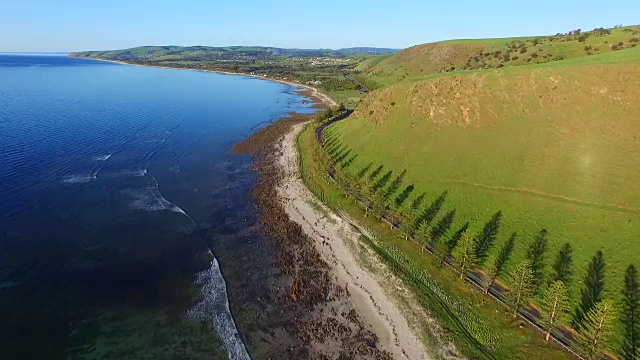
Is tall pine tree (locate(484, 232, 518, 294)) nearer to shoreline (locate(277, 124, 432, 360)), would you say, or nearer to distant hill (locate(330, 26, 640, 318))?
distant hill (locate(330, 26, 640, 318))

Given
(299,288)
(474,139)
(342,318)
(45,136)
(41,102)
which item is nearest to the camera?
(342,318)

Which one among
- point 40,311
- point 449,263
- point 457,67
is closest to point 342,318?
point 449,263

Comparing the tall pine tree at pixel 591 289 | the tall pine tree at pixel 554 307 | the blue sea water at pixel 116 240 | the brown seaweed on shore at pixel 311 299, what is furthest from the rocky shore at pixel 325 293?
the tall pine tree at pixel 591 289

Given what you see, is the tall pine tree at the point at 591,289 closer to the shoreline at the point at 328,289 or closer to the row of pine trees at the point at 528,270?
the row of pine trees at the point at 528,270

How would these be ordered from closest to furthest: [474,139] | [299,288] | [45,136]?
[299,288] → [474,139] → [45,136]

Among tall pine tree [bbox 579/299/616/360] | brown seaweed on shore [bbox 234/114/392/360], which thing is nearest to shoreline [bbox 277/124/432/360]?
brown seaweed on shore [bbox 234/114/392/360]

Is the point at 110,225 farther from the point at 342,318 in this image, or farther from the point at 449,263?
the point at 449,263

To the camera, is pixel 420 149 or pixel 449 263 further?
pixel 420 149

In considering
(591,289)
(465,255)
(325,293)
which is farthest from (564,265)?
(325,293)
